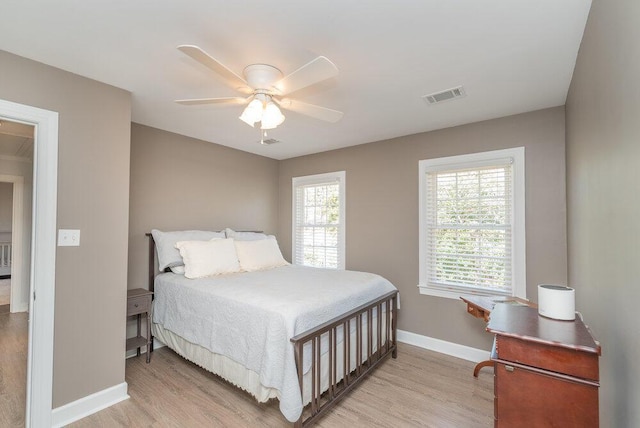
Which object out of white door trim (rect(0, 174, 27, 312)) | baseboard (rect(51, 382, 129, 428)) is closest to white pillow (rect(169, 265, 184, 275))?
baseboard (rect(51, 382, 129, 428))

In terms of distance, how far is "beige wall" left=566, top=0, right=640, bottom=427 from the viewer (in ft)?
3.37

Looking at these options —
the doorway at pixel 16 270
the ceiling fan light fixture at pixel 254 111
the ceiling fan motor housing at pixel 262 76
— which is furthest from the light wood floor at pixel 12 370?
the ceiling fan motor housing at pixel 262 76

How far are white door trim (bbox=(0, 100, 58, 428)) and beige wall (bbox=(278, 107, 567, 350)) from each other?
3.06 metres

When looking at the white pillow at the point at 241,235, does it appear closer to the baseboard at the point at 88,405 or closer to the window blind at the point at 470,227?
the baseboard at the point at 88,405

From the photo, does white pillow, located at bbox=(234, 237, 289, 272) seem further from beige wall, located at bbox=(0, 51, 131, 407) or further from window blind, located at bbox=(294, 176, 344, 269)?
beige wall, located at bbox=(0, 51, 131, 407)

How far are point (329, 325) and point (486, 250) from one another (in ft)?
6.35

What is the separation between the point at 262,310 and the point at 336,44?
71.4 inches

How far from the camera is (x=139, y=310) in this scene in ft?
9.45

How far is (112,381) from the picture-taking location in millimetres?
2350

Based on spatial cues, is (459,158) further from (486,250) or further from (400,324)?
(400,324)

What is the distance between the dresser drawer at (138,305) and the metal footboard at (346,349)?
1.81 meters

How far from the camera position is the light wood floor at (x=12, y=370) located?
2164mm

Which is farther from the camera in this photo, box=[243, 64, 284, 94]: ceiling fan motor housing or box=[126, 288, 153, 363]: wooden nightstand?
box=[126, 288, 153, 363]: wooden nightstand

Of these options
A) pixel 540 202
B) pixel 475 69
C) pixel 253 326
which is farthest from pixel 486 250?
pixel 253 326
